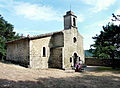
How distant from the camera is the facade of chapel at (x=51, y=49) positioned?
1564cm

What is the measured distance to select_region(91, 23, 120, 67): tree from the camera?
60.9 feet

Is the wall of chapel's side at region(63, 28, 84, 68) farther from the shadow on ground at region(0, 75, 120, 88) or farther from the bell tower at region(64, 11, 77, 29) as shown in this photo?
the shadow on ground at region(0, 75, 120, 88)

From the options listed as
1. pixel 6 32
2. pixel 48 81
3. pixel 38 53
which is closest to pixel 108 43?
pixel 38 53


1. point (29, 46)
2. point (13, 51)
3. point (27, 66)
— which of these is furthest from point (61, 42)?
point (13, 51)

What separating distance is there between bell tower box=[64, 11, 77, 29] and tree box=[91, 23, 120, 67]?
17.2 feet

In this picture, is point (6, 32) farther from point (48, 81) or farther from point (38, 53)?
point (48, 81)

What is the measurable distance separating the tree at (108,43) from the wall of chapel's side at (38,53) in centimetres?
953

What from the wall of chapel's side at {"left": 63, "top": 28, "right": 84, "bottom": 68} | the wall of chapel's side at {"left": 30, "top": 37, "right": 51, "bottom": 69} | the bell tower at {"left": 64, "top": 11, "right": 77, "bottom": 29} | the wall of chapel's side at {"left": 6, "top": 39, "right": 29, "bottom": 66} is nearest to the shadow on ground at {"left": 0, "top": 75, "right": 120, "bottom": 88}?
the wall of chapel's side at {"left": 30, "top": 37, "right": 51, "bottom": 69}

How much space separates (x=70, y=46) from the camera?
1836 centimetres

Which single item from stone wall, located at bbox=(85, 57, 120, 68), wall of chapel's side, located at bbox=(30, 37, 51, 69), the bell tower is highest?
the bell tower

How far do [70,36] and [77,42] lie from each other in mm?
2257

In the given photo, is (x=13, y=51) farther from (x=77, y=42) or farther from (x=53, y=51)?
(x=77, y=42)

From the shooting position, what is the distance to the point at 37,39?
1606 centimetres

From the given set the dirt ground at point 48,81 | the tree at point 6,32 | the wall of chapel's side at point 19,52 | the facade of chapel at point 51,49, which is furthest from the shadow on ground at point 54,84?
the tree at point 6,32
